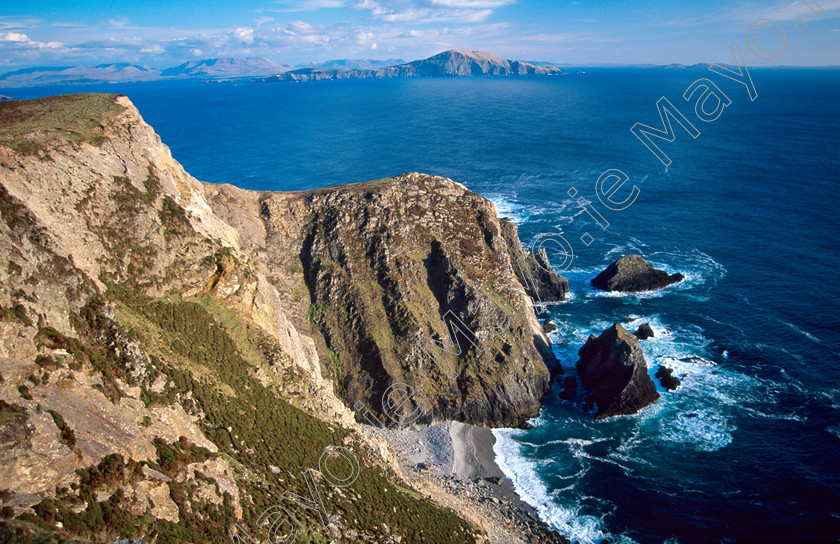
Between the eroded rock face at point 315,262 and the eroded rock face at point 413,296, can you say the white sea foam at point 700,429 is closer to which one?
the eroded rock face at point 315,262

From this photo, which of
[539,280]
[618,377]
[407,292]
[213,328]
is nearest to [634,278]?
[539,280]

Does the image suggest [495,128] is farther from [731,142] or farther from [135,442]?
[135,442]

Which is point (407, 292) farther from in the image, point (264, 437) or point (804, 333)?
point (804, 333)

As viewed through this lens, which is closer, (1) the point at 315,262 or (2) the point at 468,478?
(2) the point at 468,478

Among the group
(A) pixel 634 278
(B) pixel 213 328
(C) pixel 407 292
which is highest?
(B) pixel 213 328

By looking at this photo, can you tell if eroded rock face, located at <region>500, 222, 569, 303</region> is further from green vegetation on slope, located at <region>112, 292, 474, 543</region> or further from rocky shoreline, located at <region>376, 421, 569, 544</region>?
green vegetation on slope, located at <region>112, 292, 474, 543</region>

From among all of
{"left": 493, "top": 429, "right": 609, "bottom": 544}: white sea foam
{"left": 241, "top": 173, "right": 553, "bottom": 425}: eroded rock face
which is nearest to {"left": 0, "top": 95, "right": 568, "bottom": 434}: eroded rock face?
{"left": 241, "top": 173, "right": 553, "bottom": 425}: eroded rock face
